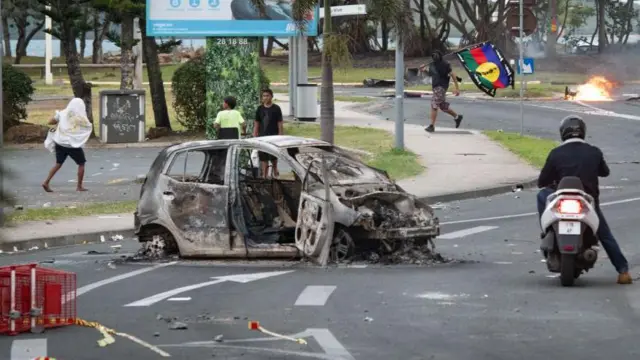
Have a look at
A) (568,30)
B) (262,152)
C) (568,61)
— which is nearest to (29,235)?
(262,152)

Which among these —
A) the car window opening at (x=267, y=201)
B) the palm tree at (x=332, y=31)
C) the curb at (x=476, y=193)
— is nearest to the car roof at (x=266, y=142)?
the car window opening at (x=267, y=201)

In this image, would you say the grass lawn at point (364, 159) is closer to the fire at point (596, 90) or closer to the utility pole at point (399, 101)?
A: the utility pole at point (399, 101)

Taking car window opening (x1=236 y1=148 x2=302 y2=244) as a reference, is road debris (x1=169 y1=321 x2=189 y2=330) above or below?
below

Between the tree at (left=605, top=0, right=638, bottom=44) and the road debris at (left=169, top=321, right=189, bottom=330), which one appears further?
the tree at (left=605, top=0, right=638, bottom=44)

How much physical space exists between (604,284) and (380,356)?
414 cm

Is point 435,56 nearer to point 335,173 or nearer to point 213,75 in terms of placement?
point 213,75

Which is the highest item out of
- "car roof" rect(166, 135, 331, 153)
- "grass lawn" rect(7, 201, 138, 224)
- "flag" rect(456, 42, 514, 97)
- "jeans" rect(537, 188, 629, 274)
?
"flag" rect(456, 42, 514, 97)

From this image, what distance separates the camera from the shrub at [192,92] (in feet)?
118

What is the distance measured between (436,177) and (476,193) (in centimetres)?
222

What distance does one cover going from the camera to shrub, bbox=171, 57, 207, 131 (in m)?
36.1

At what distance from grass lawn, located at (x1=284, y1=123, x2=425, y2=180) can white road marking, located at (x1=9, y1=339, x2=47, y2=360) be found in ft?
50.3

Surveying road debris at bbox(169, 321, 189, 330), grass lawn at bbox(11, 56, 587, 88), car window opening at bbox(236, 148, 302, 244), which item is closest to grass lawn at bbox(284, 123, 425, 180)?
car window opening at bbox(236, 148, 302, 244)

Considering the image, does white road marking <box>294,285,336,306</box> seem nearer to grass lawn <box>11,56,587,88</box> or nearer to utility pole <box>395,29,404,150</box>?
utility pole <box>395,29,404,150</box>

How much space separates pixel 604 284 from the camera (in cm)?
1283
